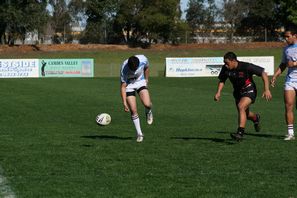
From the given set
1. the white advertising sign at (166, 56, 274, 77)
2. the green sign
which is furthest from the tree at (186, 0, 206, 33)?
the green sign

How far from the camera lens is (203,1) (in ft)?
373

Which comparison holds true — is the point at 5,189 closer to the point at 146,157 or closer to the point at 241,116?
the point at 146,157

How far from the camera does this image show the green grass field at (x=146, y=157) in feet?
25.9

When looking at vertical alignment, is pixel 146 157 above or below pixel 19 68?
below

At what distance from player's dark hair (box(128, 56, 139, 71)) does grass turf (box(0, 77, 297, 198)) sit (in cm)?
139

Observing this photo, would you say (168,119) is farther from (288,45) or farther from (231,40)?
(231,40)

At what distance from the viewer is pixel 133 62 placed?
38.4 feet

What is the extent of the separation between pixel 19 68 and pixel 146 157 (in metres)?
39.0

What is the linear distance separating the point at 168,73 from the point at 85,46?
3528cm

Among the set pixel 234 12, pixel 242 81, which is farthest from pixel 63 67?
pixel 234 12

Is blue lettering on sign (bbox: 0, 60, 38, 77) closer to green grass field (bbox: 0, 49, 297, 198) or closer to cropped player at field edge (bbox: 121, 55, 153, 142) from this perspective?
green grass field (bbox: 0, 49, 297, 198)

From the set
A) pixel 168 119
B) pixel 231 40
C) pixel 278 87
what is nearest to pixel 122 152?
pixel 168 119

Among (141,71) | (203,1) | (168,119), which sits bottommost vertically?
(168,119)

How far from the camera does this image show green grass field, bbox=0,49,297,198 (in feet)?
25.9
